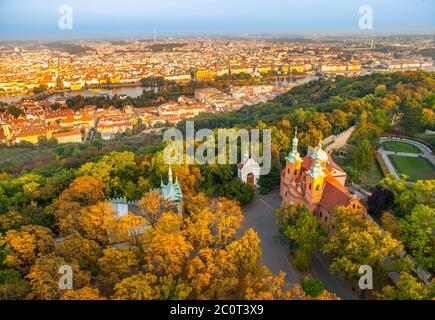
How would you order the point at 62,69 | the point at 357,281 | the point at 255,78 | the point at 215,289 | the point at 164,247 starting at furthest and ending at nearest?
1. the point at 62,69
2. the point at 255,78
3. the point at 357,281
4. the point at 164,247
5. the point at 215,289

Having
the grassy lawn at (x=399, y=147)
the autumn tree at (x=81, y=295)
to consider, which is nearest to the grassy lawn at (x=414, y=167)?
the grassy lawn at (x=399, y=147)

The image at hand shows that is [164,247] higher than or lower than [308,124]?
lower

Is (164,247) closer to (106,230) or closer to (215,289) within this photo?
(215,289)

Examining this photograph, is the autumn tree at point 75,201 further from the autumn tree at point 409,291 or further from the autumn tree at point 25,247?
the autumn tree at point 409,291

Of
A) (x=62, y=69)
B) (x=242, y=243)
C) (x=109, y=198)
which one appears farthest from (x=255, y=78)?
(x=242, y=243)

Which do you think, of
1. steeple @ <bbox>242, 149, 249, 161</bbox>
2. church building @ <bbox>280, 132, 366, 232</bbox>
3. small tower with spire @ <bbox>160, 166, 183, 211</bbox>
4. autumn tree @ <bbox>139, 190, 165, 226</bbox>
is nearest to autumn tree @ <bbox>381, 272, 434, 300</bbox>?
church building @ <bbox>280, 132, 366, 232</bbox>

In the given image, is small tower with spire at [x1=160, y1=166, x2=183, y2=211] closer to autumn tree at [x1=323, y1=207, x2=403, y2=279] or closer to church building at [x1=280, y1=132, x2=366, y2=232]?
church building at [x1=280, y1=132, x2=366, y2=232]
